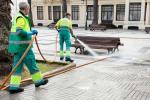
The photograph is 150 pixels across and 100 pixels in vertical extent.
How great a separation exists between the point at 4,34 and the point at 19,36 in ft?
4.83

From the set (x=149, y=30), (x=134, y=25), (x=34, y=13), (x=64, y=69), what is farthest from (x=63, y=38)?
(x=34, y=13)

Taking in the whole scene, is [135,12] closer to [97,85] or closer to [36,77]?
[97,85]

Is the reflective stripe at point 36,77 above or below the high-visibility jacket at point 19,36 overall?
below

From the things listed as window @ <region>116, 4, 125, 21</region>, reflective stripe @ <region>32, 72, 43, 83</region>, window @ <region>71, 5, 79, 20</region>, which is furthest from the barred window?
reflective stripe @ <region>32, 72, 43, 83</region>

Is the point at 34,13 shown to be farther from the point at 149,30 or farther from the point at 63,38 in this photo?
the point at 63,38

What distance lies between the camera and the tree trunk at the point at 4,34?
774cm

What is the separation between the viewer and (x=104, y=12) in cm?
4478

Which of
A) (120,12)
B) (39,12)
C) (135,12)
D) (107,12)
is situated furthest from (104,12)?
(39,12)

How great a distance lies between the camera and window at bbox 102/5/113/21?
145ft

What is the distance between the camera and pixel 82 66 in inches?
400

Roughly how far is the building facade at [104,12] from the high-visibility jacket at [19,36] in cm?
3451

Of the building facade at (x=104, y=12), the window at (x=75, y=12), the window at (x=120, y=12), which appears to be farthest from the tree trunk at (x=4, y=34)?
the window at (x=75, y=12)

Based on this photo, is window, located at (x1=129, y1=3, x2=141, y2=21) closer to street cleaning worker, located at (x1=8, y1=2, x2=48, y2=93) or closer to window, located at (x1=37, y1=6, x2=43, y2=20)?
window, located at (x1=37, y1=6, x2=43, y2=20)

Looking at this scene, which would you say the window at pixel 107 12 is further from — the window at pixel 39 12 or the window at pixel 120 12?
the window at pixel 39 12
